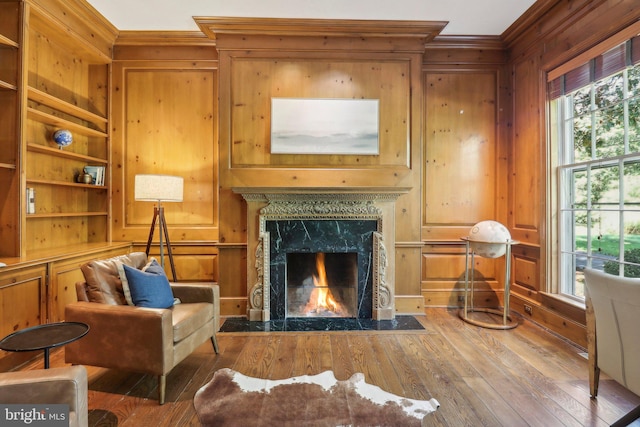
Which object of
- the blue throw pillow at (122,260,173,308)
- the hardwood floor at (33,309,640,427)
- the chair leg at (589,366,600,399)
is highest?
the blue throw pillow at (122,260,173,308)

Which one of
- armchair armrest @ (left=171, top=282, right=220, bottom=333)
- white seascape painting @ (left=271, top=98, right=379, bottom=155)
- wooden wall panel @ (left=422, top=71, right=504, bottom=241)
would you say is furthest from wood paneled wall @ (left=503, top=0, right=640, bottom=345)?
armchair armrest @ (left=171, top=282, right=220, bottom=333)

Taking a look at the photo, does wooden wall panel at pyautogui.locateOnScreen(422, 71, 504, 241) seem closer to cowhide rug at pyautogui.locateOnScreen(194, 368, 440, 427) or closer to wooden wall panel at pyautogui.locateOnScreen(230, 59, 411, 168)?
wooden wall panel at pyautogui.locateOnScreen(230, 59, 411, 168)

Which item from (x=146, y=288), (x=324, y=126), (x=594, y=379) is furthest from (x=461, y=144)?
(x=146, y=288)

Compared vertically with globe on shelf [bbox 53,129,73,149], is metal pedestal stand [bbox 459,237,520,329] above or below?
below

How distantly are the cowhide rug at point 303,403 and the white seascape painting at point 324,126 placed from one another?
225 centimetres

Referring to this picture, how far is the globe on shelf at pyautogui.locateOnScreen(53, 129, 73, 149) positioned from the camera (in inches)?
124

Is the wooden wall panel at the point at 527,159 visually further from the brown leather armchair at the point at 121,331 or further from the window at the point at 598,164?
the brown leather armchair at the point at 121,331

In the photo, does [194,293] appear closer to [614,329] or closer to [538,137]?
[614,329]

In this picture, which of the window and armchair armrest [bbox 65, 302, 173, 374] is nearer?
armchair armrest [bbox 65, 302, 173, 374]

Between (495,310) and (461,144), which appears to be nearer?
(495,310)

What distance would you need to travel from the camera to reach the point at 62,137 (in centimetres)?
316

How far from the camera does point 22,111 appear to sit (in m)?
2.63

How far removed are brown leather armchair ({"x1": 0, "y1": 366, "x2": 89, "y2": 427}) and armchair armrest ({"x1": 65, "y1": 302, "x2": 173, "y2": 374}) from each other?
2.20 ft

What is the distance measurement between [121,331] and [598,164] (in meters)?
3.89
